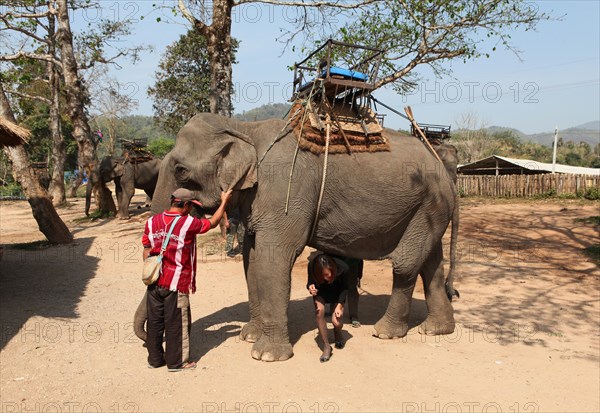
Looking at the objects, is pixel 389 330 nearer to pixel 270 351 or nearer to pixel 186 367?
pixel 270 351

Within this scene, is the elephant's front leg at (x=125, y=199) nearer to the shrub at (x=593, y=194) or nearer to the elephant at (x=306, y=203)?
the elephant at (x=306, y=203)

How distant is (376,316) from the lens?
277 inches

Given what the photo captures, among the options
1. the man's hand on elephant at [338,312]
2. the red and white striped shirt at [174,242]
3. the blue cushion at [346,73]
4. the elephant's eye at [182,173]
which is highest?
the blue cushion at [346,73]

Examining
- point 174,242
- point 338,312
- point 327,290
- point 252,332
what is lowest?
point 252,332

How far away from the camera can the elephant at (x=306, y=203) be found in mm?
5043

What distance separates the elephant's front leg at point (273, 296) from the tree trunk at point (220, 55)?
25.4 ft

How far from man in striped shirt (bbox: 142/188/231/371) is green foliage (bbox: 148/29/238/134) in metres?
24.2

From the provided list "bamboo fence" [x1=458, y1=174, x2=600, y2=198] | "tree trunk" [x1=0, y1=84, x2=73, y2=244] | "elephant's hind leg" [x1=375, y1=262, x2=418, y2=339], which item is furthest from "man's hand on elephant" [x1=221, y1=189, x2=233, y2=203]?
"bamboo fence" [x1=458, y1=174, x2=600, y2=198]

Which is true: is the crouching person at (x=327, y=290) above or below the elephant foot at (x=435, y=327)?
above

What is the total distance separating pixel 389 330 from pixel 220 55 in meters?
9.02

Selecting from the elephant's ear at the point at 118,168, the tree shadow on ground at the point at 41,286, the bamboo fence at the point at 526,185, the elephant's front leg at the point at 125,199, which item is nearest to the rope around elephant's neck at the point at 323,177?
the tree shadow on ground at the point at 41,286

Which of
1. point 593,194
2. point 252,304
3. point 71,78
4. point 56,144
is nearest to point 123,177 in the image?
point 71,78

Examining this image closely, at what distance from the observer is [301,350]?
214 inches

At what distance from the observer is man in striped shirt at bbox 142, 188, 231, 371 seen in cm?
467
